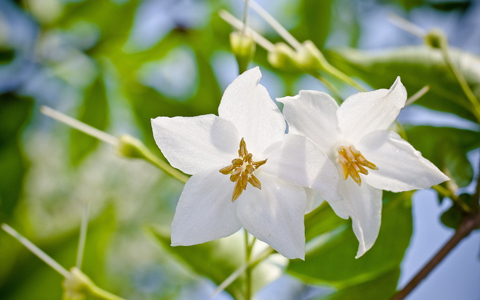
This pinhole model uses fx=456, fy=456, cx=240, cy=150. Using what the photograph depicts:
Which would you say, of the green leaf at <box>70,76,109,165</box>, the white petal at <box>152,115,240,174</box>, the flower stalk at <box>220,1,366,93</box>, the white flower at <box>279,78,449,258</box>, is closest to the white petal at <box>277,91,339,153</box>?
the white flower at <box>279,78,449,258</box>

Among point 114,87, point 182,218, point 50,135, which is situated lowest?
point 50,135

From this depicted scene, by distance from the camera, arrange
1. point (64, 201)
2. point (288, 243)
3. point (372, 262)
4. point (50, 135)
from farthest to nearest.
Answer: point (64, 201), point (50, 135), point (372, 262), point (288, 243)

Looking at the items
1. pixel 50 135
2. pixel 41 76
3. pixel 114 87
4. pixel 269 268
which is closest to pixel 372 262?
pixel 269 268

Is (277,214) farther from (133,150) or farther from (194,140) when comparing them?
(133,150)

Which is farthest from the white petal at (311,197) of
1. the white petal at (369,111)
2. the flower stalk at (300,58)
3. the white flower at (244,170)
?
the flower stalk at (300,58)

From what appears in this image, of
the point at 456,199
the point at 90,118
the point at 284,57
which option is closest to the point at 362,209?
the point at 456,199

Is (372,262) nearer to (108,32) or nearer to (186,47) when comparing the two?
(186,47)

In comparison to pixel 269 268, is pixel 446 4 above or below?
above
